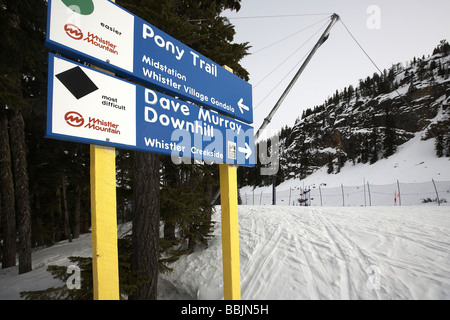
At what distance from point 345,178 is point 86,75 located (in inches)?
2234

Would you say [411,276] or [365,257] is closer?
[411,276]

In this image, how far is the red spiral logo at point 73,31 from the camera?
62.8 inches

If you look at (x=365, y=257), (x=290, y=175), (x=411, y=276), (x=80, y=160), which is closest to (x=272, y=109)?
(x=365, y=257)

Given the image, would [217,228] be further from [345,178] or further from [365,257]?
[345,178]

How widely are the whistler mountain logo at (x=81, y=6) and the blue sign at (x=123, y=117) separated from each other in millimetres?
403

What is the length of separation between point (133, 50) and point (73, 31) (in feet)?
1.51

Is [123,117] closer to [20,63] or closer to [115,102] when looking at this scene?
[115,102]

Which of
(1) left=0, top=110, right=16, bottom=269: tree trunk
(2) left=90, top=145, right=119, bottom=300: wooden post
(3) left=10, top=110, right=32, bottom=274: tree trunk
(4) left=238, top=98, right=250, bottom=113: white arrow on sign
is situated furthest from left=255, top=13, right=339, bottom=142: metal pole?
(1) left=0, top=110, right=16, bottom=269: tree trunk

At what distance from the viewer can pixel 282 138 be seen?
350 ft

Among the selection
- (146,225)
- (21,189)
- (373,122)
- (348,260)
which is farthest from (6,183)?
(373,122)

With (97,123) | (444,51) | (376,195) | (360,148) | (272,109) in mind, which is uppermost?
(444,51)

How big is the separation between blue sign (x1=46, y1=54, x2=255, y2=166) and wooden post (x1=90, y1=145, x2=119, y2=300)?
0.16 metres
